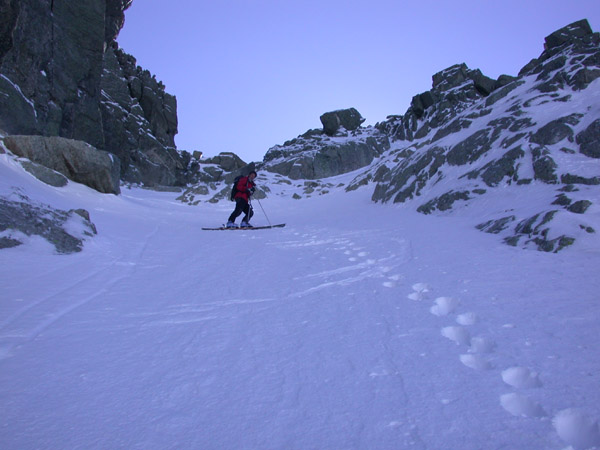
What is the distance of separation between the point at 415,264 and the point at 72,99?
34.6 metres

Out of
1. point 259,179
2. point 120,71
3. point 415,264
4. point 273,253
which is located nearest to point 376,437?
point 415,264

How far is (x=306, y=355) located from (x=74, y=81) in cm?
3626

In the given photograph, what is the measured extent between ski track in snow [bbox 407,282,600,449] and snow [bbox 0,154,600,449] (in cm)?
1

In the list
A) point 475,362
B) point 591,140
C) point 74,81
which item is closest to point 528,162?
point 591,140

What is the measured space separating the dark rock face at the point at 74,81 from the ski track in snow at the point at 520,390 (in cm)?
1054

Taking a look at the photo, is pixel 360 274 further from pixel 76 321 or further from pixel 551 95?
pixel 551 95

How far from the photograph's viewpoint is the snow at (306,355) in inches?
70.7

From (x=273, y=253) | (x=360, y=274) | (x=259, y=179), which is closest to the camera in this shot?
(x=360, y=274)

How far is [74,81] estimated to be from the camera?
96.9ft

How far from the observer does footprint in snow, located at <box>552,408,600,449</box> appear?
1654mm

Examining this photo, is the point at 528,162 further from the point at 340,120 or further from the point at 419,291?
the point at 340,120

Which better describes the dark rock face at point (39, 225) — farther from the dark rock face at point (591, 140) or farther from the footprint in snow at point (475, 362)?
the dark rock face at point (591, 140)

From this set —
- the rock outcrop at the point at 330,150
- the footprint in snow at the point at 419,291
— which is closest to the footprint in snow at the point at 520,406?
the footprint in snow at the point at 419,291

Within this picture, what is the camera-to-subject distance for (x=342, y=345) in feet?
9.02
